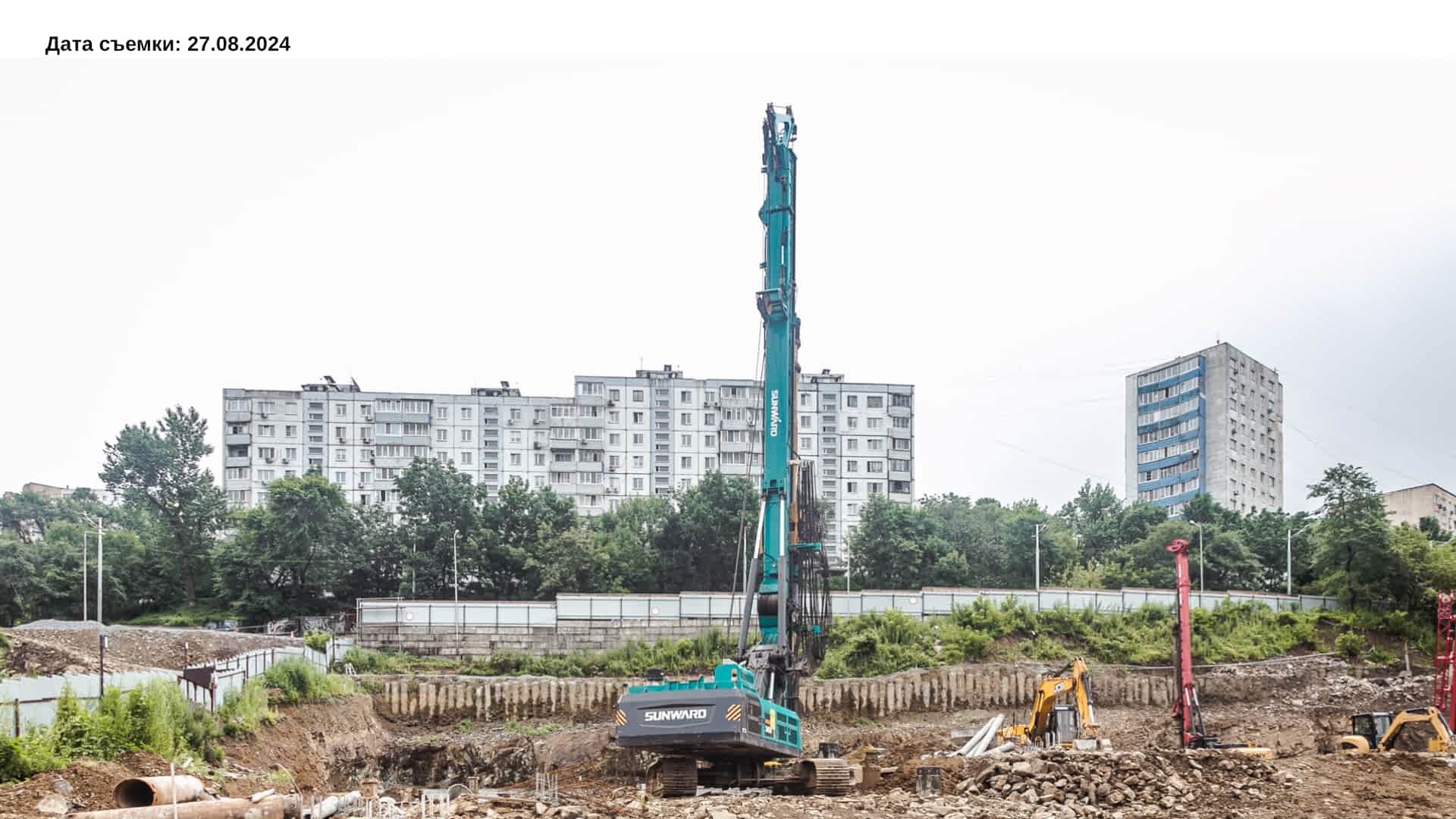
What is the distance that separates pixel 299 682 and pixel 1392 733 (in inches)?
965

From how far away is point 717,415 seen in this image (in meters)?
82.3

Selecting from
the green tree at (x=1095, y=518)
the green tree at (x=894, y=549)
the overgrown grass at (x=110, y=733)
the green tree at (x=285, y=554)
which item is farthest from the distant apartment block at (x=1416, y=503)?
the overgrown grass at (x=110, y=733)

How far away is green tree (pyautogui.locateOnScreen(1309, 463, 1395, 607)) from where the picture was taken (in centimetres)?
4744

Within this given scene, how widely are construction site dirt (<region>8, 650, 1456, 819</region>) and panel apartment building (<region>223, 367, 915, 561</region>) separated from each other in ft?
131

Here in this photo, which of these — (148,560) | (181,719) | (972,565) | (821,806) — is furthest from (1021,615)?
(148,560)

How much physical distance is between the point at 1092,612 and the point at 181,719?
32358 millimetres

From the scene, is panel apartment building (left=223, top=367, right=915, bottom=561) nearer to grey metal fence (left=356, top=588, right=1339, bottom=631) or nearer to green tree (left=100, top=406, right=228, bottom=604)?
green tree (left=100, top=406, right=228, bottom=604)

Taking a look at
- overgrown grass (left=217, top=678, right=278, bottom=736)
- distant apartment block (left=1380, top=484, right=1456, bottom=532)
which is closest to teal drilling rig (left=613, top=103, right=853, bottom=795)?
overgrown grass (left=217, top=678, right=278, bottom=736)

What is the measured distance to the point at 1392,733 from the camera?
27.4 meters

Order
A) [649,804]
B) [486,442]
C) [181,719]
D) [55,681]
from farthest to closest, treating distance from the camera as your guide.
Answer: [486,442] → [181,719] → [55,681] → [649,804]

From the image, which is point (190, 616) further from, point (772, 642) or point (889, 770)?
point (889, 770)

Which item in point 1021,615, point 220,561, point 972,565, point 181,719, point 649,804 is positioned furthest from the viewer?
point 972,565

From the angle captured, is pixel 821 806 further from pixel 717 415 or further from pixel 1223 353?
pixel 1223 353

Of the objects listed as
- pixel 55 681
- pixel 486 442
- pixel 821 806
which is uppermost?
pixel 486 442
